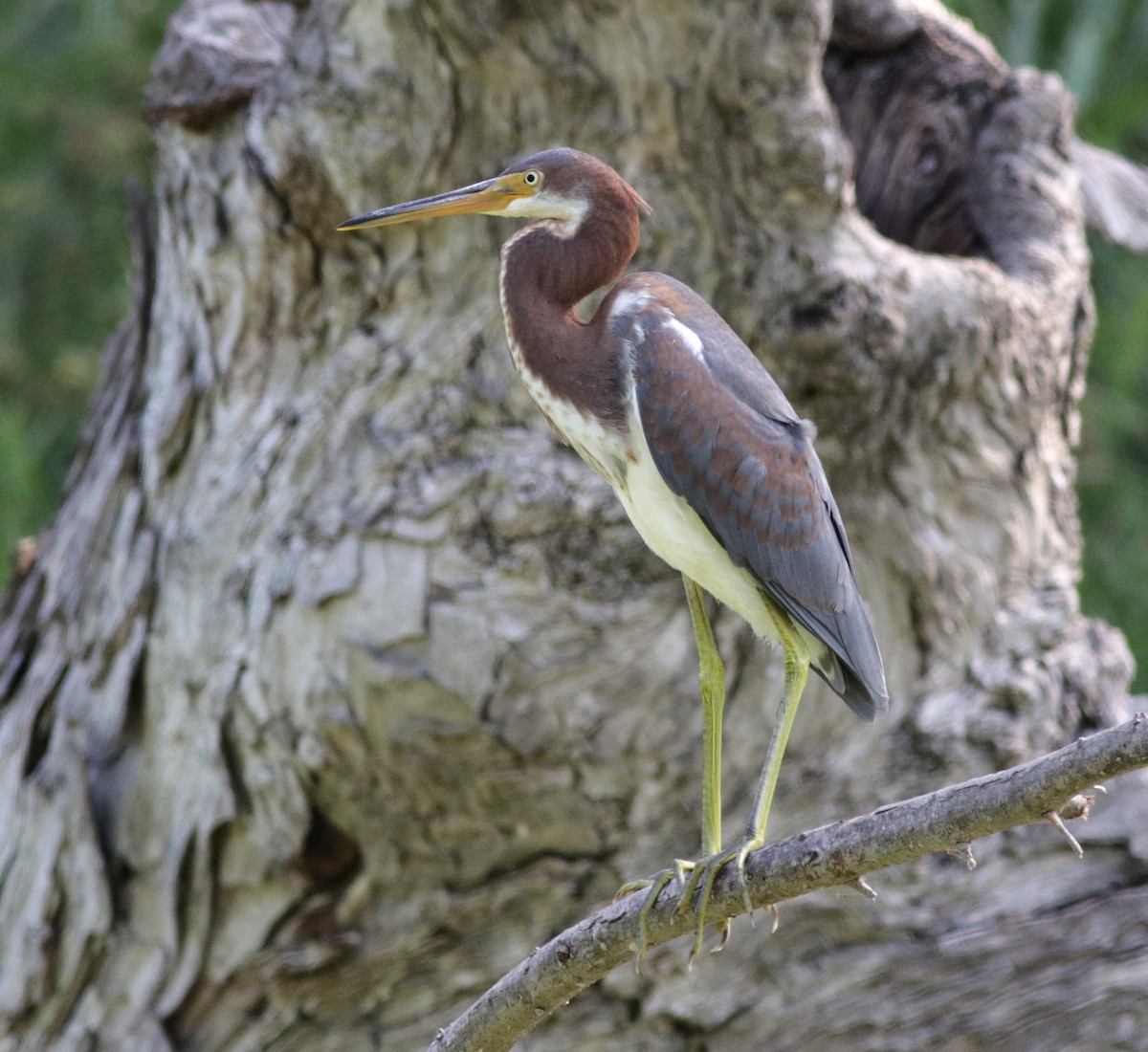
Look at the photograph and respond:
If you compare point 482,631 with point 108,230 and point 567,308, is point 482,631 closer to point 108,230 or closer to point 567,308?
point 567,308

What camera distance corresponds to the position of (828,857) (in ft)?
6.26

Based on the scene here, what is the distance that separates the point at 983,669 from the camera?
3.34 metres

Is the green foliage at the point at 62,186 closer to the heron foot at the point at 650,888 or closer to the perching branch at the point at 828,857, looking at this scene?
the heron foot at the point at 650,888

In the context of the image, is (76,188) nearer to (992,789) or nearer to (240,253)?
(240,253)

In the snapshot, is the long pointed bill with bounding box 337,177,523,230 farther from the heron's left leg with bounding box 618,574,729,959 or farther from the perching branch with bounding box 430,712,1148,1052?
the perching branch with bounding box 430,712,1148,1052

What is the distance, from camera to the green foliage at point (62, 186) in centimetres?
607

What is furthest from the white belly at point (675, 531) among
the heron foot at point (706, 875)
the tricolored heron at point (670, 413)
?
the heron foot at point (706, 875)

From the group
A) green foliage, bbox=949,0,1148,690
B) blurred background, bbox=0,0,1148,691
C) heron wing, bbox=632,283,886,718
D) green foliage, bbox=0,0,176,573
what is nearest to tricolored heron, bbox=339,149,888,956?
heron wing, bbox=632,283,886,718

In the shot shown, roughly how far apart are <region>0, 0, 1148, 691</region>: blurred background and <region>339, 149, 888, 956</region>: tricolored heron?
2.88 meters

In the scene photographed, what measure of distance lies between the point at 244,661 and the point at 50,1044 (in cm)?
89

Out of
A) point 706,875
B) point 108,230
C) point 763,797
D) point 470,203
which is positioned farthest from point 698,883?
point 108,230

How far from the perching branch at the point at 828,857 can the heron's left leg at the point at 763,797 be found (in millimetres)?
17

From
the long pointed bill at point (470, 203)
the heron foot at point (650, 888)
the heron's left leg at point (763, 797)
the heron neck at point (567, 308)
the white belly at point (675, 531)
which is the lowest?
the heron foot at point (650, 888)

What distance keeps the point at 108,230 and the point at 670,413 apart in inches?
189
